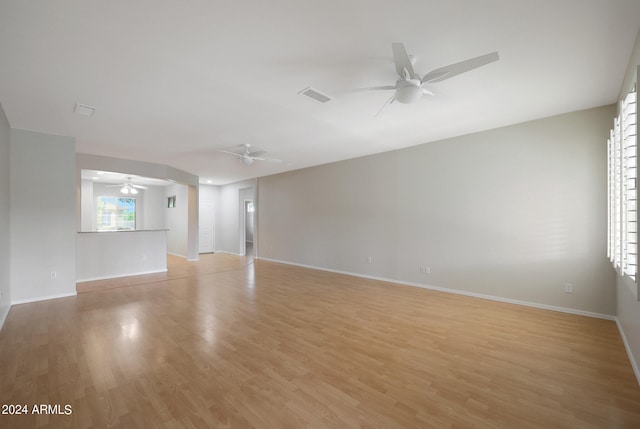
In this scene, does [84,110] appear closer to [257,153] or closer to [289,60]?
[257,153]

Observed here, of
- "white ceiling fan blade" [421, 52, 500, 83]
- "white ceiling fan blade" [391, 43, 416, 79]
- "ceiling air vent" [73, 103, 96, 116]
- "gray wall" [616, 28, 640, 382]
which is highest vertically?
"ceiling air vent" [73, 103, 96, 116]

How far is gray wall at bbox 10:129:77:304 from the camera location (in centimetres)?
409

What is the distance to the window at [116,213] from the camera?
10.0 m

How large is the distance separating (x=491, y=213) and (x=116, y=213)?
12562 mm

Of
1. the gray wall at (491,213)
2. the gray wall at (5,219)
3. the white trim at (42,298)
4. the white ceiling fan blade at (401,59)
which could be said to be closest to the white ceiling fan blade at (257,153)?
the gray wall at (491,213)

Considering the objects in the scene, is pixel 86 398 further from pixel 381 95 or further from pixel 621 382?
pixel 621 382

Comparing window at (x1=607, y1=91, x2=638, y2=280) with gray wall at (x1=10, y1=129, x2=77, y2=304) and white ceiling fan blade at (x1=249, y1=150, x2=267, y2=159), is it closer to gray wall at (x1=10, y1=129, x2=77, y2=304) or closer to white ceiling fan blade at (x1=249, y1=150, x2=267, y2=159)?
white ceiling fan blade at (x1=249, y1=150, x2=267, y2=159)

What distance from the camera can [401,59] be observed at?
6.77 ft

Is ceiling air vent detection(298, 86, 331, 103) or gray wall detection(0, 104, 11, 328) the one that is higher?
ceiling air vent detection(298, 86, 331, 103)

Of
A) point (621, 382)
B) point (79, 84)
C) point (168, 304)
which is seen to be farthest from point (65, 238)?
point (621, 382)

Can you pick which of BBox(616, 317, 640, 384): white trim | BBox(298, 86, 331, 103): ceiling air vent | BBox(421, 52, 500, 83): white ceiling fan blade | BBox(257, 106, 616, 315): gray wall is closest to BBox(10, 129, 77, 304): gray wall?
BBox(298, 86, 331, 103): ceiling air vent

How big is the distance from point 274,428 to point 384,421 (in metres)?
0.72

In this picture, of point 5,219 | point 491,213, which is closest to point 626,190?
Answer: point 491,213

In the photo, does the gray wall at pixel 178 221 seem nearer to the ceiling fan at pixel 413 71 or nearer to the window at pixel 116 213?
the window at pixel 116 213
